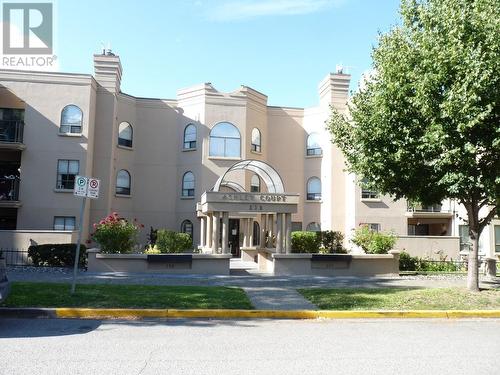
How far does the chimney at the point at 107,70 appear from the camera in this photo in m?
25.9

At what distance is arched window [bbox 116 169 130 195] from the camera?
27125mm

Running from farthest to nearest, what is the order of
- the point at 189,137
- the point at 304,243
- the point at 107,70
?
the point at 189,137
the point at 107,70
the point at 304,243

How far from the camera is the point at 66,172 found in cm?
2414

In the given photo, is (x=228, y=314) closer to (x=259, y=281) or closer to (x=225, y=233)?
(x=259, y=281)

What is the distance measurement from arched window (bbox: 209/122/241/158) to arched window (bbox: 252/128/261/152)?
1.29 m

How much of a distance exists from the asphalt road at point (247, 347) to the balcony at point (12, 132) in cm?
1778

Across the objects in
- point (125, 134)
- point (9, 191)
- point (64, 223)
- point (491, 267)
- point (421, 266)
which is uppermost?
point (125, 134)

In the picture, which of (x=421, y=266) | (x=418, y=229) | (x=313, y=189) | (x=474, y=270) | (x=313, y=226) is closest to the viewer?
(x=474, y=270)

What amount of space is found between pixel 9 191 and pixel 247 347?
2175 centimetres

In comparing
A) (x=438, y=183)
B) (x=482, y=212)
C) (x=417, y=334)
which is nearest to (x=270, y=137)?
(x=482, y=212)

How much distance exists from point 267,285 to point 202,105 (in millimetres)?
15914

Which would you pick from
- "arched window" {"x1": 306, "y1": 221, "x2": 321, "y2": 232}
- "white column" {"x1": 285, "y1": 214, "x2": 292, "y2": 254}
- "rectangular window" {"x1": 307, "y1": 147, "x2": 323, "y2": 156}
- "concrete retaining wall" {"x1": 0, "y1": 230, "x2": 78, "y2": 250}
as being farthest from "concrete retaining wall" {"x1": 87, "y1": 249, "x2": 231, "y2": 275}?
"rectangular window" {"x1": 307, "y1": 147, "x2": 323, "y2": 156}

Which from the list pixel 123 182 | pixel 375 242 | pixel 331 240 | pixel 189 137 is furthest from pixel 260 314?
pixel 123 182

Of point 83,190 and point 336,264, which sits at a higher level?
point 83,190
